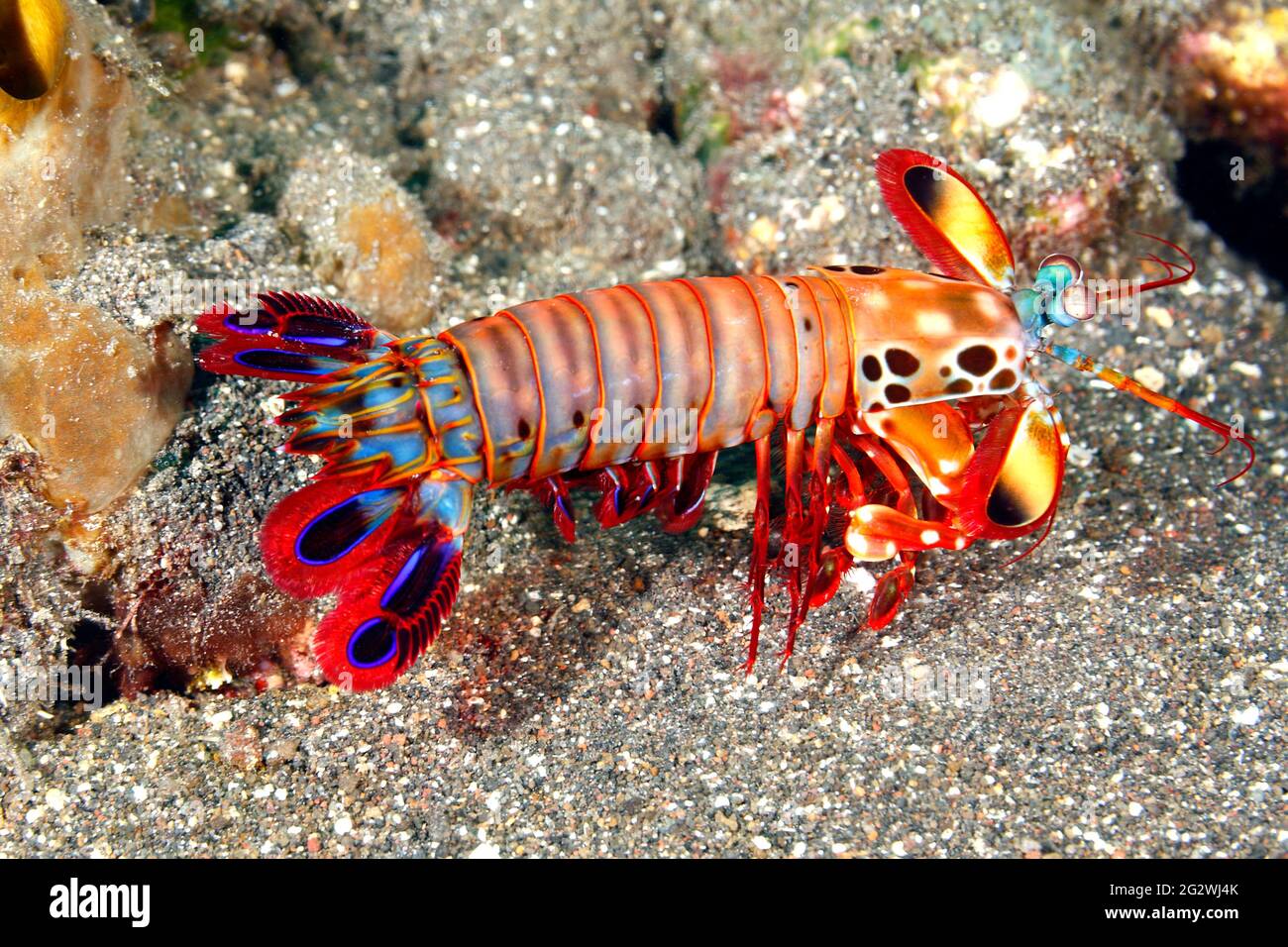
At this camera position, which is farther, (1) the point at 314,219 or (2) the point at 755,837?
(1) the point at 314,219

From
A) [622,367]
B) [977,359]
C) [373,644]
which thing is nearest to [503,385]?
[622,367]

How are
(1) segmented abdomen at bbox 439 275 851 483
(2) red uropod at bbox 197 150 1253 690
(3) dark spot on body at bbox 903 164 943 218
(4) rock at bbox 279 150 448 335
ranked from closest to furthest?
(2) red uropod at bbox 197 150 1253 690, (1) segmented abdomen at bbox 439 275 851 483, (3) dark spot on body at bbox 903 164 943 218, (4) rock at bbox 279 150 448 335

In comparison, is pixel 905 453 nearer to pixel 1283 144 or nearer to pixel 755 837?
pixel 755 837

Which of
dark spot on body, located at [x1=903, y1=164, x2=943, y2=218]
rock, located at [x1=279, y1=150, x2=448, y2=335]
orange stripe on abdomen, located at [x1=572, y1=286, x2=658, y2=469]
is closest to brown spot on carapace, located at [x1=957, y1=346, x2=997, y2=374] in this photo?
dark spot on body, located at [x1=903, y1=164, x2=943, y2=218]

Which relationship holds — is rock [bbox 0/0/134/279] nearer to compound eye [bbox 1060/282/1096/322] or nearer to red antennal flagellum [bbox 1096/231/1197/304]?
compound eye [bbox 1060/282/1096/322]
